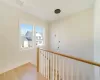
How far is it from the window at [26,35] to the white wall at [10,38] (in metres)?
0.29

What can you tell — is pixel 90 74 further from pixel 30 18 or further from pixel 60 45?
pixel 30 18

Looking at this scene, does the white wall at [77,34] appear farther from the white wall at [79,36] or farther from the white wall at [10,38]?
the white wall at [10,38]

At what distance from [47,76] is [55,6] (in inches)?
103

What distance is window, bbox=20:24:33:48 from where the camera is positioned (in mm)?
4215

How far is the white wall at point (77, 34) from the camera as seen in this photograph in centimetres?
394

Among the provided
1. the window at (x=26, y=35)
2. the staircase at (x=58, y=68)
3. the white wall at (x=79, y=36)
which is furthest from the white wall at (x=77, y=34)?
the window at (x=26, y=35)

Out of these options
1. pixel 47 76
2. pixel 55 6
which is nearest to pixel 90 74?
pixel 47 76

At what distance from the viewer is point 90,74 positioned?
3.91m

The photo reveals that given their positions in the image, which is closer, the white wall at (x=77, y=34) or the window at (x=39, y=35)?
the white wall at (x=77, y=34)

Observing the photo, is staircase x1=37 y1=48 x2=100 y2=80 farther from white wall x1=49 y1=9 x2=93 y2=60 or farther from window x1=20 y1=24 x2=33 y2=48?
window x1=20 y1=24 x2=33 y2=48

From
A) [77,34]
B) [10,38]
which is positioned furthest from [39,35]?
[77,34]

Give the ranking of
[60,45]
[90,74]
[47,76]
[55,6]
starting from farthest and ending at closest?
1. [60,45]
2. [90,74]
3. [55,6]
4. [47,76]

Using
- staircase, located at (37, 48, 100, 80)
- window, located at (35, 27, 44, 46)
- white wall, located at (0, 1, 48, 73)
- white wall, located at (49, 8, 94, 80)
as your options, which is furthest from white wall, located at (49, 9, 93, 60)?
white wall, located at (0, 1, 48, 73)

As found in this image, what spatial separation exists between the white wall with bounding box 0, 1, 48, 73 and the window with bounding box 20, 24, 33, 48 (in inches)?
11.4
